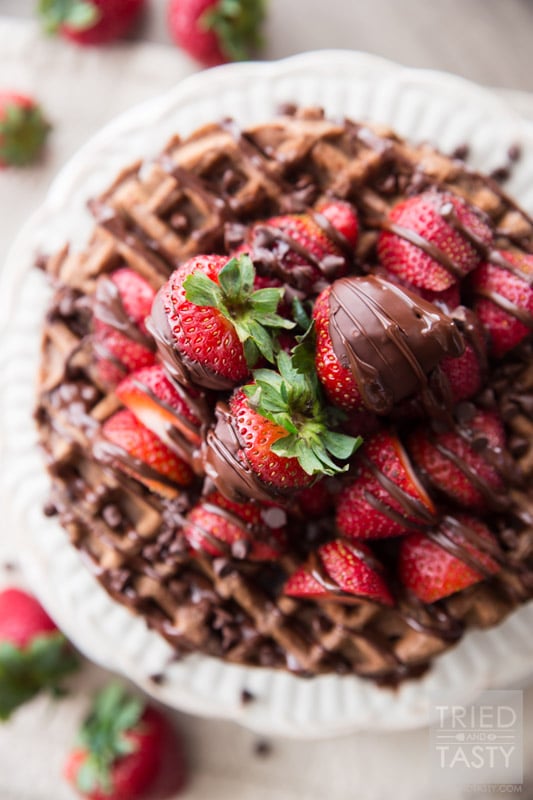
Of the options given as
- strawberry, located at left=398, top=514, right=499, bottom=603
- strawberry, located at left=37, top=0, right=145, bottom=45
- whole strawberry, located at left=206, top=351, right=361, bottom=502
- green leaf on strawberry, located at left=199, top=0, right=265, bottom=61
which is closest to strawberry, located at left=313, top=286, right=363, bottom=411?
whole strawberry, located at left=206, top=351, right=361, bottom=502

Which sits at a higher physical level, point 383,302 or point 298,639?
point 383,302

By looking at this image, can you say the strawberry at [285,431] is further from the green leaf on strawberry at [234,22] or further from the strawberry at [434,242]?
the green leaf on strawberry at [234,22]

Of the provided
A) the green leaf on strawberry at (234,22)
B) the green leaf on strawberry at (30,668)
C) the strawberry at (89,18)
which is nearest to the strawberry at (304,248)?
the green leaf on strawberry at (234,22)

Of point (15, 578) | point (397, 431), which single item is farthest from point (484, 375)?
point (15, 578)

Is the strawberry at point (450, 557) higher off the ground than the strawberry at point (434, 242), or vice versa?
the strawberry at point (434, 242)

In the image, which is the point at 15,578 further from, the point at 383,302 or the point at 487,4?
the point at 487,4

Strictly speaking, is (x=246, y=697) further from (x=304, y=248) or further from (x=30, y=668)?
(x=304, y=248)
